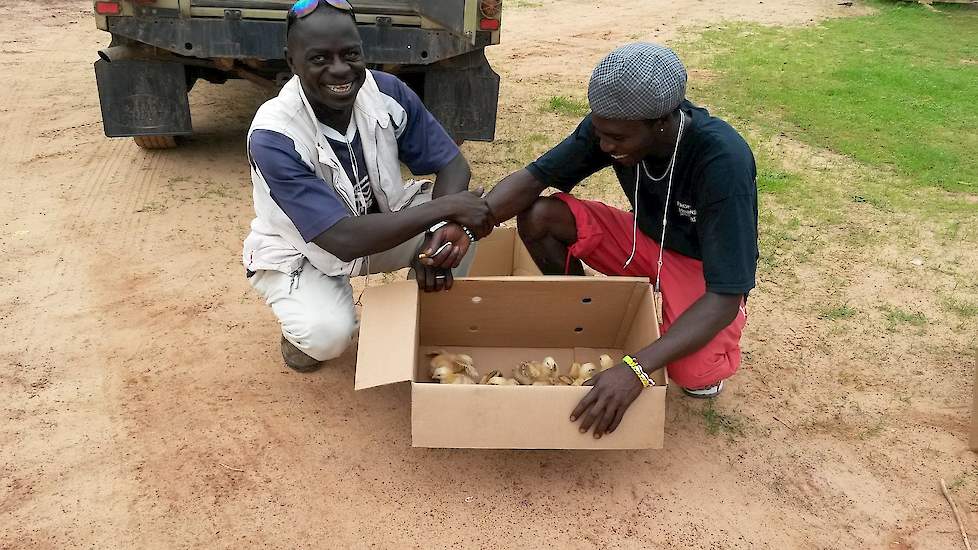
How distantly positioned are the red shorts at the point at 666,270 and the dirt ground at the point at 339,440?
236 mm

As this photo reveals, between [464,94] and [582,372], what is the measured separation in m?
2.32

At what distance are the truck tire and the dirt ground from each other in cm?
92

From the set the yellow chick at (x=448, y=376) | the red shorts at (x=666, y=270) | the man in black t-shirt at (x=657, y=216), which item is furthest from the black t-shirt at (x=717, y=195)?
the yellow chick at (x=448, y=376)

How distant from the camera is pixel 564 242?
3.04m

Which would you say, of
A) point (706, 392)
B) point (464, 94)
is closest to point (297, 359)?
point (706, 392)

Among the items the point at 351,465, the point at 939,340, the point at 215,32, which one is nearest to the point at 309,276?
the point at 351,465

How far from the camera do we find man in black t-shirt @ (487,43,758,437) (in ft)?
7.39

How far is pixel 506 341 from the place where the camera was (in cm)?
305

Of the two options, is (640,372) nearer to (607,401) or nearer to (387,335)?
(607,401)

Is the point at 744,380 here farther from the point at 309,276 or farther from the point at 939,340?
the point at 309,276

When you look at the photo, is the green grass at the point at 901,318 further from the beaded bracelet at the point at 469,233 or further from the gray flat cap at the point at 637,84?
the beaded bracelet at the point at 469,233

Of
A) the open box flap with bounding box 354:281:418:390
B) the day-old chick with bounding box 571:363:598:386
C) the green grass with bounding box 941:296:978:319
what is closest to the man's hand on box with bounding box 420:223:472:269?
the open box flap with bounding box 354:281:418:390

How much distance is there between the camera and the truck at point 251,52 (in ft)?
13.4

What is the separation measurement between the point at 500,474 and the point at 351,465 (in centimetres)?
48
